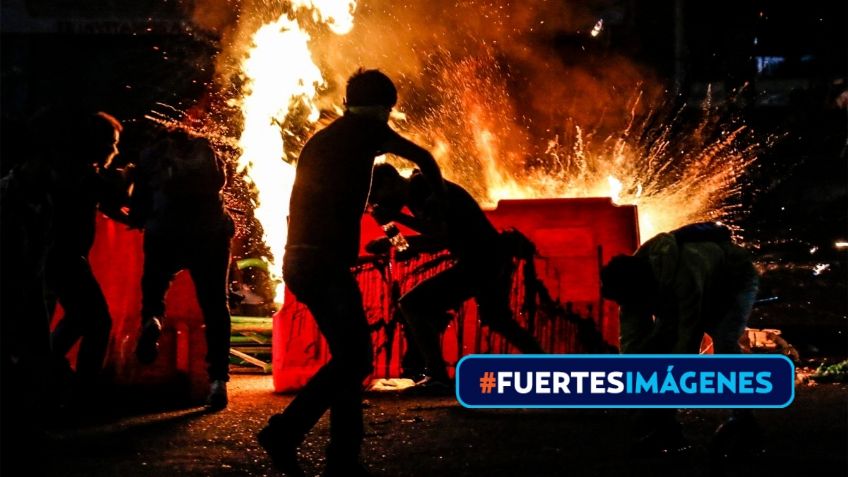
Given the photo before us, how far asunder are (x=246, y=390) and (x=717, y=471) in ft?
14.0

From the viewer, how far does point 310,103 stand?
1012 centimetres

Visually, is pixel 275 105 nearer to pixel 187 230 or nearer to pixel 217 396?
pixel 187 230

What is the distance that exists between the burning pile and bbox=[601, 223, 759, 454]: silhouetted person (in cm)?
459

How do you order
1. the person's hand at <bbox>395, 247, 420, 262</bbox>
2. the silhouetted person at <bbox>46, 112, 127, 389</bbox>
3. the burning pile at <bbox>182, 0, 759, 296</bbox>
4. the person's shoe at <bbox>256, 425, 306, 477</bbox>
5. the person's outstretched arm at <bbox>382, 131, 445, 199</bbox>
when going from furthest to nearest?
the burning pile at <bbox>182, 0, 759, 296</bbox> → the person's hand at <bbox>395, 247, 420, 262</bbox> → the silhouetted person at <bbox>46, 112, 127, 389</bbox> → the person's outstretched arm at <bbox>382, 131, 445, 199</bbox> → the person's shoe at <bbox>256, 425, 306, 477</bbox>

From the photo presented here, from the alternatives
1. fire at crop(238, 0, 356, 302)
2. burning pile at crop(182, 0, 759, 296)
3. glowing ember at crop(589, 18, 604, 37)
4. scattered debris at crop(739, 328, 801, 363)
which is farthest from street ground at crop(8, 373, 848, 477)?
glowing ember at crop(589, 18, 604, 37)

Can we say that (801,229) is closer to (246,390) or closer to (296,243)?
(246,390)

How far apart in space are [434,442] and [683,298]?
1.55 meters

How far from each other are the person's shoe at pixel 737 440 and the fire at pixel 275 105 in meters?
3.99

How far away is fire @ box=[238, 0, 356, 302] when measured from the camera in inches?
332

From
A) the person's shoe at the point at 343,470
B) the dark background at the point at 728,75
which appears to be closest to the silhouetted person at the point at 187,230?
the person's shoe at the point at 343,470

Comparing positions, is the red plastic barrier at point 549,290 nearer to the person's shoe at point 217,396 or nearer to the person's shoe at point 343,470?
the person's shoe at point 217,396

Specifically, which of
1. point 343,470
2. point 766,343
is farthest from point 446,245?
point 766,343

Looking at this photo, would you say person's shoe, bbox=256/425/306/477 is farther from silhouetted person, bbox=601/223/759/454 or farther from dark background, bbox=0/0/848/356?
dark background, bbox=0/0/848/356

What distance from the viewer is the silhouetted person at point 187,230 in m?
6.32
